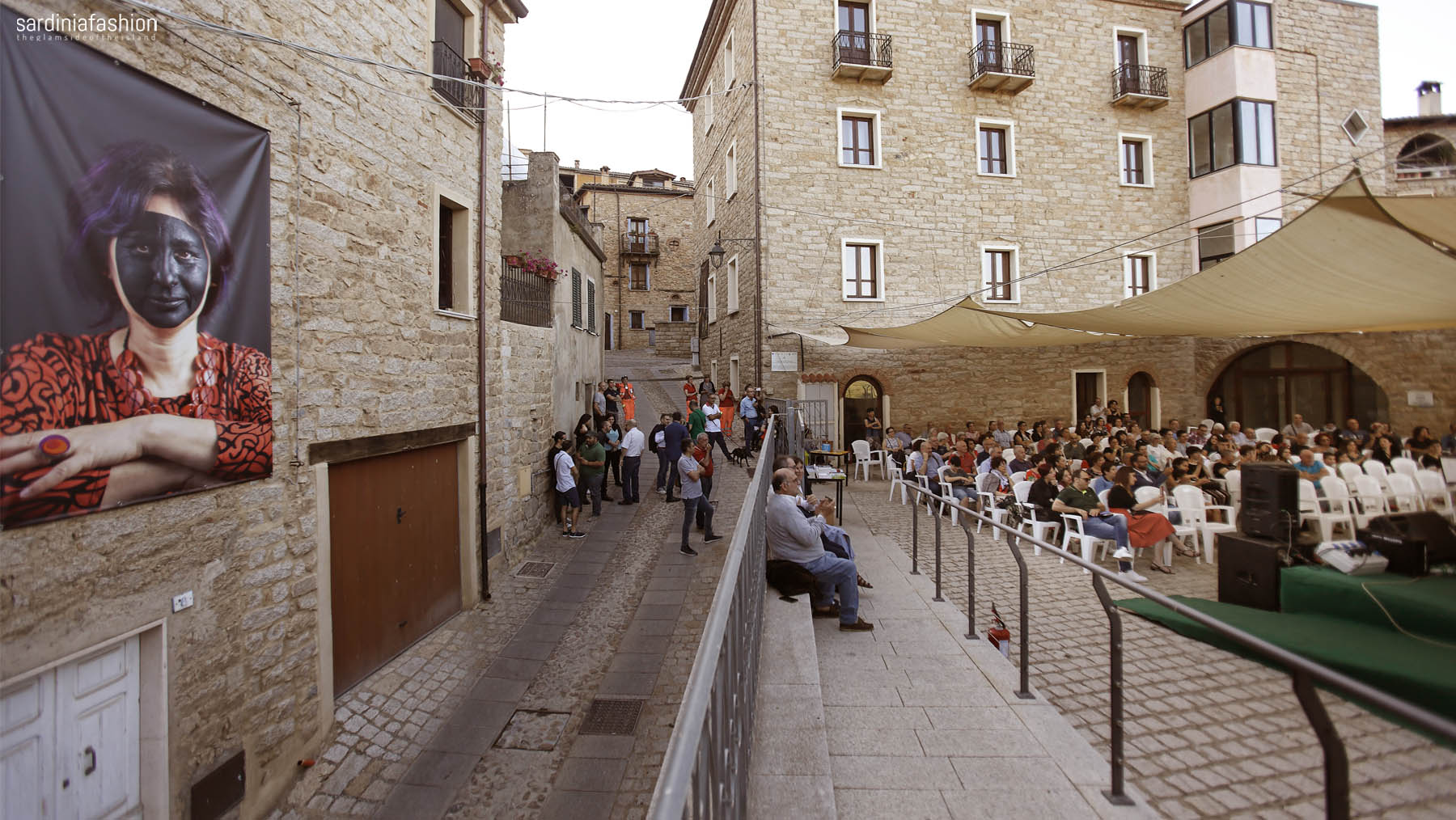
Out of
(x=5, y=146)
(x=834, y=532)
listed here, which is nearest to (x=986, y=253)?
(x=834, y=532)

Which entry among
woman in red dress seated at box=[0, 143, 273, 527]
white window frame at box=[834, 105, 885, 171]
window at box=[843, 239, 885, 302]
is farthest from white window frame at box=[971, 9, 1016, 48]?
woman in red dress seated at box=[0, 143, 273, 527]

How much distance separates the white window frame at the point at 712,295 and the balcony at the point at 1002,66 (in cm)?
830

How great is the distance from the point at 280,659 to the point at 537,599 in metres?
3.34

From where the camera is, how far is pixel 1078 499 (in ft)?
25.6

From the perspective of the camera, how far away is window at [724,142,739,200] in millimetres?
16844

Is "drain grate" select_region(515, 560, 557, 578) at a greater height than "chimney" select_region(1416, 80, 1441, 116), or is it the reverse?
"chimney" select_region(1416, 80, 1441, 116)

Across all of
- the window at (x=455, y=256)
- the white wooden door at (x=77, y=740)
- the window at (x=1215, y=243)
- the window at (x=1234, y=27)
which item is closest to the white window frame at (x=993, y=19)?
the window at (x=1234, y=27)

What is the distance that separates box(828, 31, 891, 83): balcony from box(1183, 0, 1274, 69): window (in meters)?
8.43

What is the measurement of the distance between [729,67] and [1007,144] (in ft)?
23.8

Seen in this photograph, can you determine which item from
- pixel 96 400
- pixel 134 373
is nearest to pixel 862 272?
pixel 134 373

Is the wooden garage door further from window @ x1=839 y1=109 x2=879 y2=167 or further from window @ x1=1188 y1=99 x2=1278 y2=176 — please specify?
window @ x1=1188 y1=99 x2=1278 y2=176

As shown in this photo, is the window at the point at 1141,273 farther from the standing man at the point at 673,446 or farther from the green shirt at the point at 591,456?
the green shirt at the point at 591,456

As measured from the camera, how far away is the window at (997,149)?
628 inches

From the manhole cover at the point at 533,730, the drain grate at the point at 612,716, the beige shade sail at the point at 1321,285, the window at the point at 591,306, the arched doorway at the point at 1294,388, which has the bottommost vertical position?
the manhole cover at the point at 533,730
